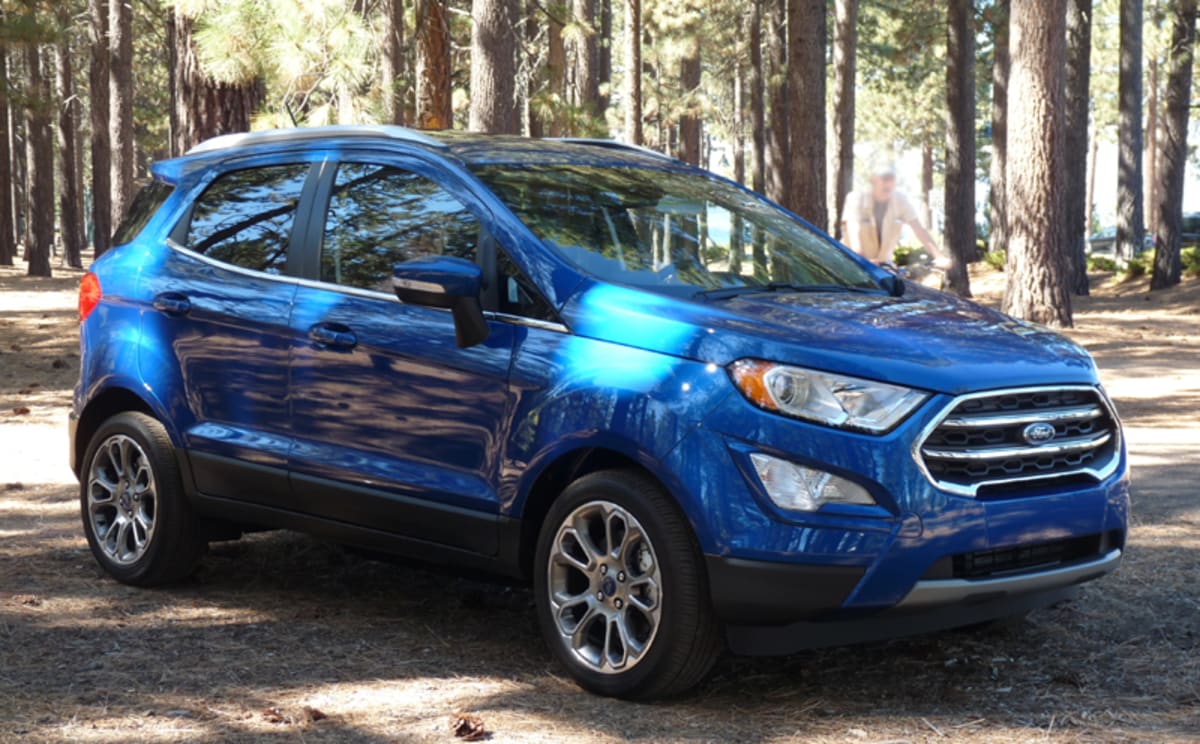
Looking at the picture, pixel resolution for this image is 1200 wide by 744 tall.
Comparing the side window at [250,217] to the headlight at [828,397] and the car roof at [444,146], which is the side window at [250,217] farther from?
the headlight at [828,397]

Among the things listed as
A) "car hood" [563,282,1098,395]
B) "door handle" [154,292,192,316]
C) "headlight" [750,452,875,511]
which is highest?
"door handle" [154,292,192,316]

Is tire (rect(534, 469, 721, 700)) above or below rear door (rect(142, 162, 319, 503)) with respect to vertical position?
below

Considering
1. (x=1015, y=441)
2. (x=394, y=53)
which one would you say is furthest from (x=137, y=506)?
(x=394, y=53)

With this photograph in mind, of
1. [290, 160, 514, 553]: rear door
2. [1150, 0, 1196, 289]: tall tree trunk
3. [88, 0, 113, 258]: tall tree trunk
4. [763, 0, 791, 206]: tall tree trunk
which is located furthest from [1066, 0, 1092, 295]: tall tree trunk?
[290, 160, 514, 553]: rear door

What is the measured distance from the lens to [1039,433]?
186 inches

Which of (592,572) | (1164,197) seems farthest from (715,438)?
(1164,197)

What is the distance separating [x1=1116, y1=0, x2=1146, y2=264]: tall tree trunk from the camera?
103 feet

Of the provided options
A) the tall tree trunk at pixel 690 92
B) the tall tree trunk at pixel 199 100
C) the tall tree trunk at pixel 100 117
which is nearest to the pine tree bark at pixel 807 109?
the tall tree trunk at pixel 199 100

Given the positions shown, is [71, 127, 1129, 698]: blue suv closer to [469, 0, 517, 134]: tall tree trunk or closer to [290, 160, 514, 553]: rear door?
[290, 160, 514, 553]: rear door

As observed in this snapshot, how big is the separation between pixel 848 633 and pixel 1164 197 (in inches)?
1028

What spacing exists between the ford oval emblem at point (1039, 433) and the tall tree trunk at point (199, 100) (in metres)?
11.7

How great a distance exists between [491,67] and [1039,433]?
11.8 m

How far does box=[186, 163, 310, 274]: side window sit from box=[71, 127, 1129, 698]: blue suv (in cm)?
2

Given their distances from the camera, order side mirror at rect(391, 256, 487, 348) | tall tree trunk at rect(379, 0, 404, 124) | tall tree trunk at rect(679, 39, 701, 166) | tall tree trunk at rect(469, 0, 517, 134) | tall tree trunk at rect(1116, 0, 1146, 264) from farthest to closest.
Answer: tall tree trunk at rect(679, 39, 701, 166), tall tree trunk at rect(1116, 0, 1146, 264), tall tree trunk at rect(379, 0, 404, 124), tall tree trunk at rect(469, 0, 517, 134), side mirror at rect(391, 256, 487, 348)
